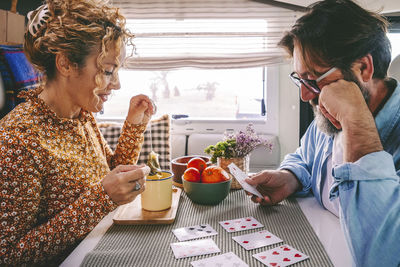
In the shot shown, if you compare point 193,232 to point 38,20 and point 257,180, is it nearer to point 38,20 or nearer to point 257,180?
point 257,180

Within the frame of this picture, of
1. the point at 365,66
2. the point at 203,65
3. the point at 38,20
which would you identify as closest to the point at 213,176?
the point at 365,66

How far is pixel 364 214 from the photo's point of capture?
2.45ft

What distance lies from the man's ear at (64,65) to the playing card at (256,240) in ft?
2.56

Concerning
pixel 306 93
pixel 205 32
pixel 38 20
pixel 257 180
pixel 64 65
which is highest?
pixel 205 32

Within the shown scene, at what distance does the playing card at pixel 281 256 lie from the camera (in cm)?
76

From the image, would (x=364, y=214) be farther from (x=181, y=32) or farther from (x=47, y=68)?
(x=181, y=32)

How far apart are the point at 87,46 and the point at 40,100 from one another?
0.25 meters

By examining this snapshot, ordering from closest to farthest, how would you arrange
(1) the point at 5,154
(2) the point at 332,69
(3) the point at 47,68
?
(1) the point at 5,154 < (2) the point at 332,69 < (3) the point at 47,68

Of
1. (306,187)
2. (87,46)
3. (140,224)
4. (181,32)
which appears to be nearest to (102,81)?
(87,46)

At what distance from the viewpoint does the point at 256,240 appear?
2.85ft

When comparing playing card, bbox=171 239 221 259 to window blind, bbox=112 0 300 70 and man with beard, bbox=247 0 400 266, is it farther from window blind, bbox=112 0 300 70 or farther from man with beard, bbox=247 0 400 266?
Result: window blind, bbox=112 0 300 70

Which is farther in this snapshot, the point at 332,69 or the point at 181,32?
the point at 181,32

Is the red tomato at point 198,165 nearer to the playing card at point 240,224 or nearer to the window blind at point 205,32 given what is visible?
the playing card at point 240,224

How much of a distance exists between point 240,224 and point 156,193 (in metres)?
0.31
